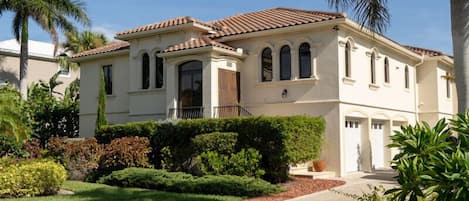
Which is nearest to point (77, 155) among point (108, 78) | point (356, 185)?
point (108, 78)

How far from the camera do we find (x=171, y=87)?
24.5 m

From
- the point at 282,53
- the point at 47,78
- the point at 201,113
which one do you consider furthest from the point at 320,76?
the point at 47,78

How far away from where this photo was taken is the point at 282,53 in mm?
23594

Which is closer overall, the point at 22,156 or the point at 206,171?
the point at 206,171

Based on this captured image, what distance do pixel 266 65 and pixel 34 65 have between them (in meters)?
24.7

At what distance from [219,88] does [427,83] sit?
14.6m

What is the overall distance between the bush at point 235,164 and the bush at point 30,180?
524cm

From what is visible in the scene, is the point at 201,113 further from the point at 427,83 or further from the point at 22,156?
the point at 427,83

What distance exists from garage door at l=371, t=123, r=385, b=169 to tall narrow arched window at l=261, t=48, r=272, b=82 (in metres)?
6.03

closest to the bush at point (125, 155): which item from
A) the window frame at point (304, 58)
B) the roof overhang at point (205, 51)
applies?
the roof overhang at point (205, 51)

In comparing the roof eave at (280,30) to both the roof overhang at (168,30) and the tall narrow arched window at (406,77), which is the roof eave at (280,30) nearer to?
the roof overhang at (168,30)

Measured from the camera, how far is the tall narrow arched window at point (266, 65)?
2402 cm

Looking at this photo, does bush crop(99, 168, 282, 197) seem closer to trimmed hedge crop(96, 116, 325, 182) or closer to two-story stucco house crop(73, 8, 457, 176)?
trimmed hedge crop(96, 116, 325, 182)

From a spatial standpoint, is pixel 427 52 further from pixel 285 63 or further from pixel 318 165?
pixel 318 165
